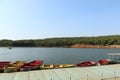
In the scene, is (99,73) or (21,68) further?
(21,68)

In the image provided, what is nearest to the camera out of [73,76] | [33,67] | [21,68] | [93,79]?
[93,79]

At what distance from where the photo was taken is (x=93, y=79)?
25625 millimetres

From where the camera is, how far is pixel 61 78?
26.3 metres

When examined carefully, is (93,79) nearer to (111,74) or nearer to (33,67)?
(111,74)

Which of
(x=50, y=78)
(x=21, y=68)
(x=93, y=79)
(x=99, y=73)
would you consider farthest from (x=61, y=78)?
(x=21, y=68)

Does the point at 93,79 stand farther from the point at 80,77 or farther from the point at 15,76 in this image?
the point at 15,76

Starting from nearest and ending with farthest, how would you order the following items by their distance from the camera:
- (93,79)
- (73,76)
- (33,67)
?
(93,79)
(73,76)
(33,67)

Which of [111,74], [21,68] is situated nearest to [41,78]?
[111,74]

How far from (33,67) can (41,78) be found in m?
18.0

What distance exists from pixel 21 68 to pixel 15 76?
13.3m

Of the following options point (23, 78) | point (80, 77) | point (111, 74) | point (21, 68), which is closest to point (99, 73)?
point (111, 74)

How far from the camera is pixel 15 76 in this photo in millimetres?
27969

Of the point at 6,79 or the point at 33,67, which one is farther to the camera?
the point at 33,67

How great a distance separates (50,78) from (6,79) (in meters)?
5.28
